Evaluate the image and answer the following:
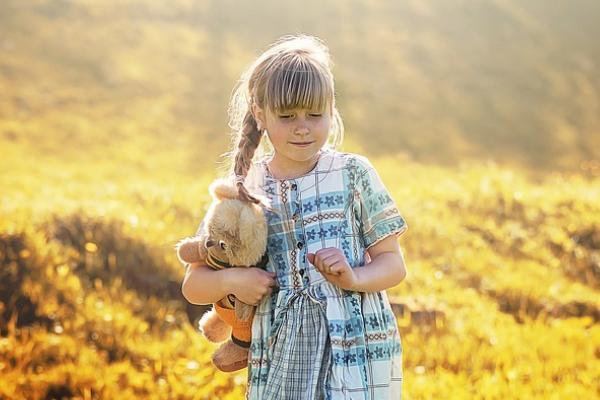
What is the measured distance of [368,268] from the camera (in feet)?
8.54

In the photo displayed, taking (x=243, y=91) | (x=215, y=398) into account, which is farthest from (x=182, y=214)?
(x=243, y=91)

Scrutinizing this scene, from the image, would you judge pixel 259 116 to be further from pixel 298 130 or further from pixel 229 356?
pixel 229 356

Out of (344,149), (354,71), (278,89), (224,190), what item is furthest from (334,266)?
(354,71)

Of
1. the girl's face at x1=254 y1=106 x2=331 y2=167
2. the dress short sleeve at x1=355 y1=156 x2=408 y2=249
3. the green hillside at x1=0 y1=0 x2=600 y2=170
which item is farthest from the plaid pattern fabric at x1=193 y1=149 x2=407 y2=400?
the green hillside at x1=0 y1=0 x2=600 y2=170

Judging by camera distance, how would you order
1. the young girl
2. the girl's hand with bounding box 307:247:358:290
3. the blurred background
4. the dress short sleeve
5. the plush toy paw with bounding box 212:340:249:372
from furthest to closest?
the blurred background, the plush toy paw with bounding box 212:340:249:372, the dress short sleeve, the young girl, the girl's hand with bounding box 307:247:358:290

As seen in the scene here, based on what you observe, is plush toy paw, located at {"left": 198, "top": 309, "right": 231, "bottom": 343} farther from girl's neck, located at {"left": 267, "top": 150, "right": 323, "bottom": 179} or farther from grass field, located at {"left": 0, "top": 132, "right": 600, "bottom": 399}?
grass field, located at {"left": 0, "top": 132, "right": 600, "bottom": 399}

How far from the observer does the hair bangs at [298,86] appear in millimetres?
2551

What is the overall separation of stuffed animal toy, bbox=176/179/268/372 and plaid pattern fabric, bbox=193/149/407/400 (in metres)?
0.09

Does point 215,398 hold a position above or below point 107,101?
below

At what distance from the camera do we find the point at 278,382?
262 cm

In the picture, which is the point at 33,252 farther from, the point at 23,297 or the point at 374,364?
the point at 374,364

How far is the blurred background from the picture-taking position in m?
4.38

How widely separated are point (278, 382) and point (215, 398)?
1.46 m

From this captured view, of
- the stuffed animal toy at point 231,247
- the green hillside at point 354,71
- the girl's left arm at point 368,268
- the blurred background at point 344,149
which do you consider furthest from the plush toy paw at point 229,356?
the green hillside at point 354,71
